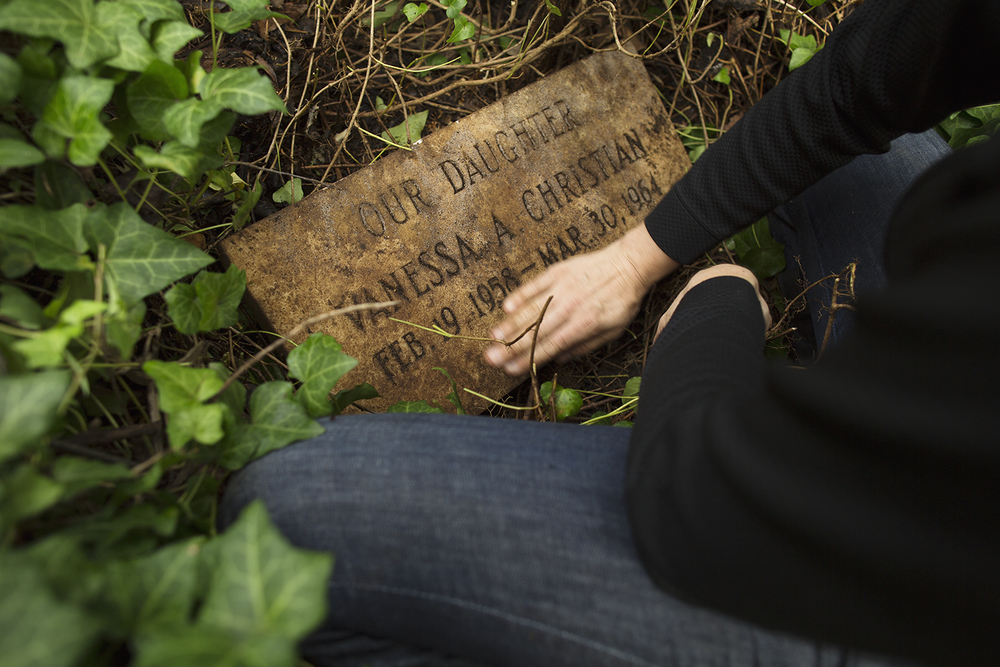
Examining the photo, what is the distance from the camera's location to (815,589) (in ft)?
1.64

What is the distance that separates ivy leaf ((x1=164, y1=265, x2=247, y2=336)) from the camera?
77 cm

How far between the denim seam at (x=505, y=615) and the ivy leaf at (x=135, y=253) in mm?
471

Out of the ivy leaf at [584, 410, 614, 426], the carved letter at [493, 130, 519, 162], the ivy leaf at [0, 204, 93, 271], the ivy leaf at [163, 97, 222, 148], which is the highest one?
the ivy leaf at [163, 97, 222, 148]

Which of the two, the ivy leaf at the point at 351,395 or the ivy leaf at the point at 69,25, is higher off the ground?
the ivy leaf at the point at 69,25

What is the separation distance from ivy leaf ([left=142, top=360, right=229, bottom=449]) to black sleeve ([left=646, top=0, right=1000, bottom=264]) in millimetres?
879

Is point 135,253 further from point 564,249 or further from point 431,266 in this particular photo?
point 564,249

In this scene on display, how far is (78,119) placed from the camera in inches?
25.5

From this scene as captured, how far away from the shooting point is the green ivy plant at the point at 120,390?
0.47 metres

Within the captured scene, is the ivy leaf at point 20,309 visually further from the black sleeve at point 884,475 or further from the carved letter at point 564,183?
the carved letter at point 564,183

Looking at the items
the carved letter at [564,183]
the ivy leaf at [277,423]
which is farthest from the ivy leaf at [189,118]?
the carved letter at [564,183]

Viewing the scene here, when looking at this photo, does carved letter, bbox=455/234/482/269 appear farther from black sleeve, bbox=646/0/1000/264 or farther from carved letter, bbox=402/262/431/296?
black sleeve, bbox=646/0/1000/264

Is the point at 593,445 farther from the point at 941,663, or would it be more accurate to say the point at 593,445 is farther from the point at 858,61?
the point at 858,61

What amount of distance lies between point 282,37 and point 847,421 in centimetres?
145

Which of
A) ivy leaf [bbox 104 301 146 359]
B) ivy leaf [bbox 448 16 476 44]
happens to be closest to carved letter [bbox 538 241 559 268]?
ivy leaf [bbox 448 16 476 44]
